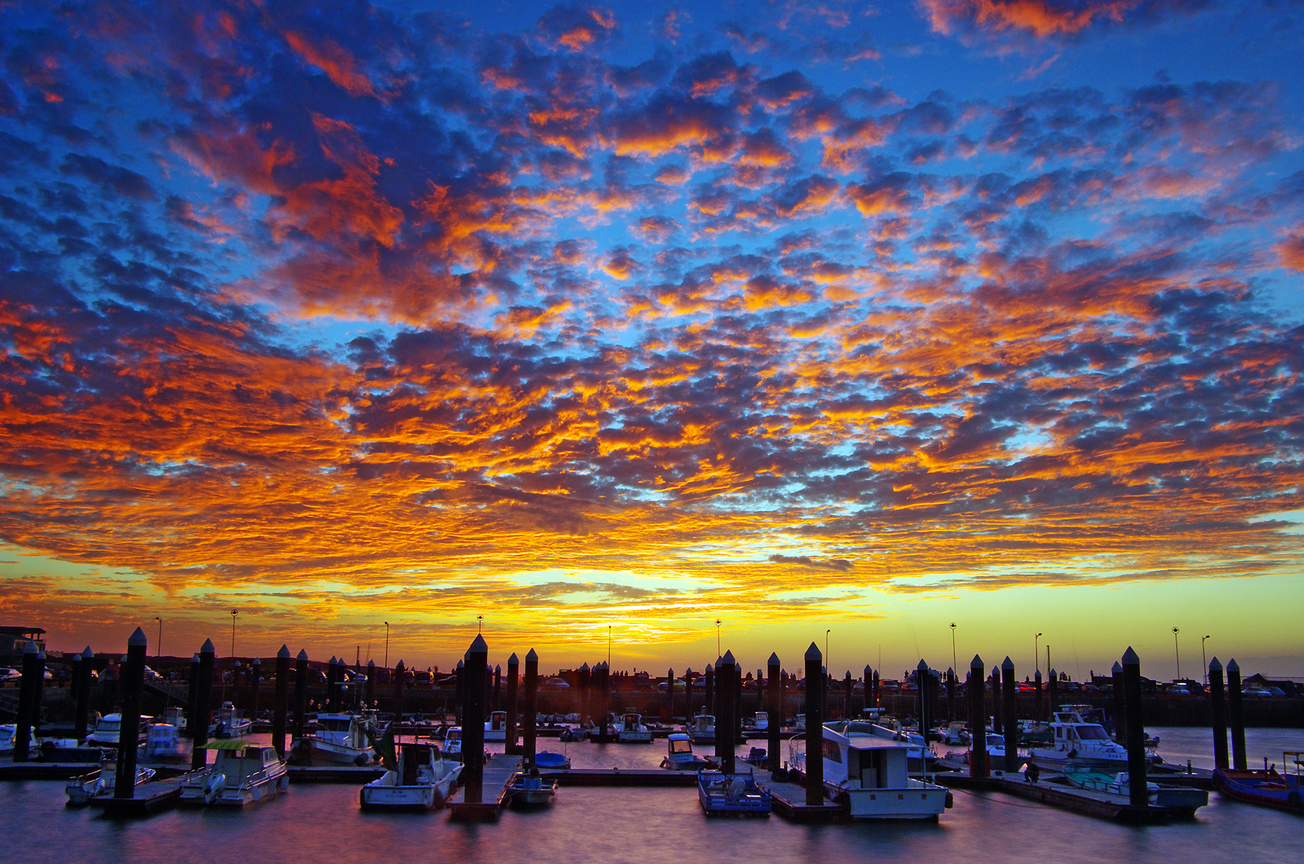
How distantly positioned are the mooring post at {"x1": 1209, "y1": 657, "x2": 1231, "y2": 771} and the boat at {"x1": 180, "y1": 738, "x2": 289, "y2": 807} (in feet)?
143

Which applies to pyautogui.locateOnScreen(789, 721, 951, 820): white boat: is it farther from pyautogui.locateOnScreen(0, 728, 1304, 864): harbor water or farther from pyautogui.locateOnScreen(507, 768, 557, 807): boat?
pyautogui.locateOnScreen(507, 768, 557, 807): boat

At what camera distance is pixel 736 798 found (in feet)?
121

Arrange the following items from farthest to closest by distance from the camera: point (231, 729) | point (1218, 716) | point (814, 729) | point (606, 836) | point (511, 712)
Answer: point (511, 712)
point (231, 729)
point (1218, 716)
point (814, 729)
point (606, 836)

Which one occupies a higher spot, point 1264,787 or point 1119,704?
point 1119,704

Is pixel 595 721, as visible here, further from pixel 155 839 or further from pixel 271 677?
pixel 155 839

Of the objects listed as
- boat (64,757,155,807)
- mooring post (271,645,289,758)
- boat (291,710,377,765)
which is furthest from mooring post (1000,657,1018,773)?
boat (64,757,155,807)

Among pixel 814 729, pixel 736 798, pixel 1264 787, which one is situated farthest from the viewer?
pixel 1264 787

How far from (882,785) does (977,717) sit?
1008 cm

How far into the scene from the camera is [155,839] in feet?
99.4

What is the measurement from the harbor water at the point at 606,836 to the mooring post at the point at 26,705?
6.05m

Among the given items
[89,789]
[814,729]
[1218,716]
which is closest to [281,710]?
[89,789]

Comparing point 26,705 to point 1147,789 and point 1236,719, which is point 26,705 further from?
point 1236,719

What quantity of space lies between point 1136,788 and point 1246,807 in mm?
8340

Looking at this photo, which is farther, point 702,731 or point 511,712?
point 702,731
